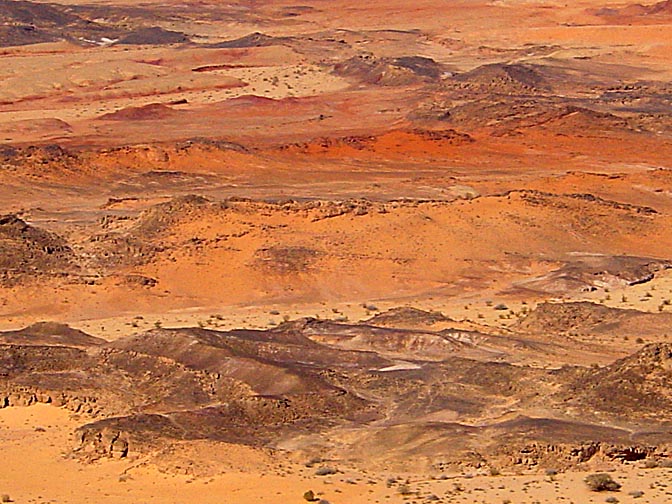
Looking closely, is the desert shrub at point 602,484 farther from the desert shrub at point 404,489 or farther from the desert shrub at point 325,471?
the desert shrub at point 325,471

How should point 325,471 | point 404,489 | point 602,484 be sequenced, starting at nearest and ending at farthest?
point 602,484
point 404,489
point 325,471

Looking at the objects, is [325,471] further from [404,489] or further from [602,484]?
[602,484]

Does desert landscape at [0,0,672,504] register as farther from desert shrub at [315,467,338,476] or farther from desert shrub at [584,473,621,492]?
desert shrub at [315,467,338,476]

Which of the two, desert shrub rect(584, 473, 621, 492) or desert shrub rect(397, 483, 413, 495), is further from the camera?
desert shrub rect(397, 483, 413, 495)

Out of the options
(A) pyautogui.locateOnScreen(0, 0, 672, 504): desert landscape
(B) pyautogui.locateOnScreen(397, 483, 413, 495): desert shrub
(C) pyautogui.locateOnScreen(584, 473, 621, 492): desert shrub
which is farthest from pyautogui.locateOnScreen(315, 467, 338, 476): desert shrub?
(C) pyautogui.locateOnScreen(584, 473, 621, 492): desert shrub

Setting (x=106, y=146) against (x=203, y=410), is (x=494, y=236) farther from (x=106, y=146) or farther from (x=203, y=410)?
(x=106, y=146)

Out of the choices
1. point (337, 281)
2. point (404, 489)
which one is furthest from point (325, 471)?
point (337, 281)
